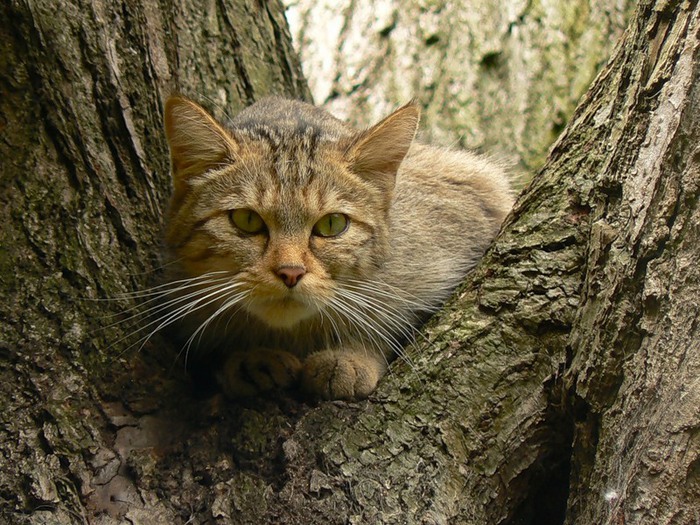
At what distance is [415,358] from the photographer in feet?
9.12

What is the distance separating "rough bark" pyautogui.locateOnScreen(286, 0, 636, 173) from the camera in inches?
213

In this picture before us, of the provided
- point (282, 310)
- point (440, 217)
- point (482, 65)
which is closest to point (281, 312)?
point (282, 310)

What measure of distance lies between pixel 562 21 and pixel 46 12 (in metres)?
3.94

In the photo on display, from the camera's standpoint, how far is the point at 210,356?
3.36 metres

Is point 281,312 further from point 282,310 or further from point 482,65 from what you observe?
point 482,65

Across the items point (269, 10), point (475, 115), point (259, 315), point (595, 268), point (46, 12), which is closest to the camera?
point (595, 268)

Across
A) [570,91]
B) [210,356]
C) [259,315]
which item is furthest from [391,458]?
[570,91]

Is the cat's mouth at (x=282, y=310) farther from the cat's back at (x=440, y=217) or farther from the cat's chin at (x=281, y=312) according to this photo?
the cat's back at (x=440, y=217)

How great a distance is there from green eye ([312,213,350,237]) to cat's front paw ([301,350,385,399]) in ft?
1.66

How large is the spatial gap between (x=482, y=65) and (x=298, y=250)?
3147 millimetres

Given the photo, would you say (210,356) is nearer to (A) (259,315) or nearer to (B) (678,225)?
(A) (259,315)

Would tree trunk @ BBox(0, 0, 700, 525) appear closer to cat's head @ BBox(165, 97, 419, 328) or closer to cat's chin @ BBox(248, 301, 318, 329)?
cat's head @ BBox(165, 97, 419, 328)

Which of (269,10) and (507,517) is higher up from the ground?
(269,10)

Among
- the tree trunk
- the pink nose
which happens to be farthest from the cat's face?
the tree trunk
